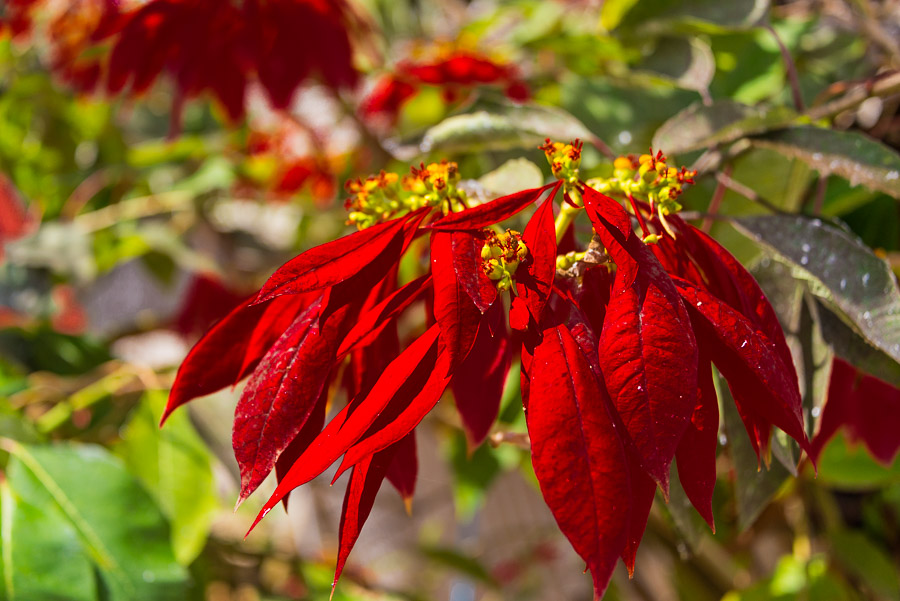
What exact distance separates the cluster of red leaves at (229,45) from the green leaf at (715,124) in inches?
13.0

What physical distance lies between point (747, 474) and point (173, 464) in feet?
1.49

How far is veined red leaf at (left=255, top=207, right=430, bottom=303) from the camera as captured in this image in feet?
0.91

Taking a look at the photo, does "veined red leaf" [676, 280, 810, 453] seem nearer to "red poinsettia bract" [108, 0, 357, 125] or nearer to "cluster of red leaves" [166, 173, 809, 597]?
"cluster of red leaves" [166, 173, 809, 597]

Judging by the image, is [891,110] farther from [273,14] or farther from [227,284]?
[227,284]

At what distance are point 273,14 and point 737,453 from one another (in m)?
0.47

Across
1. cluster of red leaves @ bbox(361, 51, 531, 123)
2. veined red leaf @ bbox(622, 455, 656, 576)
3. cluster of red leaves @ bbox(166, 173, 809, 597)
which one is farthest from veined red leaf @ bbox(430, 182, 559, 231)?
cluster of red leaves @ bbox(361, 51, 531, 123)

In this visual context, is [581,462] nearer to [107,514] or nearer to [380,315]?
[380,315]

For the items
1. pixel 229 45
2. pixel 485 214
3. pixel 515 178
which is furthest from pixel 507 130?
pixel 229 45

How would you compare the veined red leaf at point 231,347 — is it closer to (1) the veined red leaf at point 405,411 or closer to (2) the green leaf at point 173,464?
(1) the veined red leaf at point 405,411

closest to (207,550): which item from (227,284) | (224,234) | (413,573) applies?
(227,284)

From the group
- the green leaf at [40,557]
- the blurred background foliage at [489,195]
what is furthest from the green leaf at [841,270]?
the green leaf at [40,557]

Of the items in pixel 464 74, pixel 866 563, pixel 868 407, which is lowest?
pixel 866 563

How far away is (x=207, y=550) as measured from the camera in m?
0.87

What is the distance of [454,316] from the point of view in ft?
0.85
